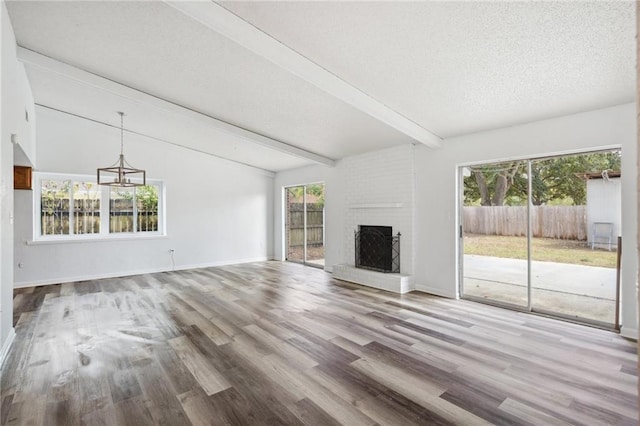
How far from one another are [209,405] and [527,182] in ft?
14.1

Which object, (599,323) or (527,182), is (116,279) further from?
(599,323)

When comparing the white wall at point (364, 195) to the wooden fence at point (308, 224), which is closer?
the white wall at point (364, 195)

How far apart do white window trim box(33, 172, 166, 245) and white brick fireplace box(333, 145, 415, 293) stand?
411 cm

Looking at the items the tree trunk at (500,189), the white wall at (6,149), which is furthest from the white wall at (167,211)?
the tree trunk at (500,189)

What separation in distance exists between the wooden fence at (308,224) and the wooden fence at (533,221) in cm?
389

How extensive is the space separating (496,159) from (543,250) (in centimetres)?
132

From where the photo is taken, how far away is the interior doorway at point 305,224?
7765 mm

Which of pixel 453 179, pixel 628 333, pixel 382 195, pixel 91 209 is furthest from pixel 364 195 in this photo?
pixel 91 209

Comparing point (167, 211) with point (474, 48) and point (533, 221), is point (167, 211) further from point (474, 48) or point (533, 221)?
point (533, 221)

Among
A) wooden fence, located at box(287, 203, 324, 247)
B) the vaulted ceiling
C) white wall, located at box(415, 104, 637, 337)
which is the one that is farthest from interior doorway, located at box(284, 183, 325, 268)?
the vaulted ceiling

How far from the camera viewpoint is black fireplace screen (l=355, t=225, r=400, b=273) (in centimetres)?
544

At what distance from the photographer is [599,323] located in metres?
3.41

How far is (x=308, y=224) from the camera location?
7.99m

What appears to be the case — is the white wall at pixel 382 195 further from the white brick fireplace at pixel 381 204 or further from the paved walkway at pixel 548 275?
the paved walkway at pixel 548 275
